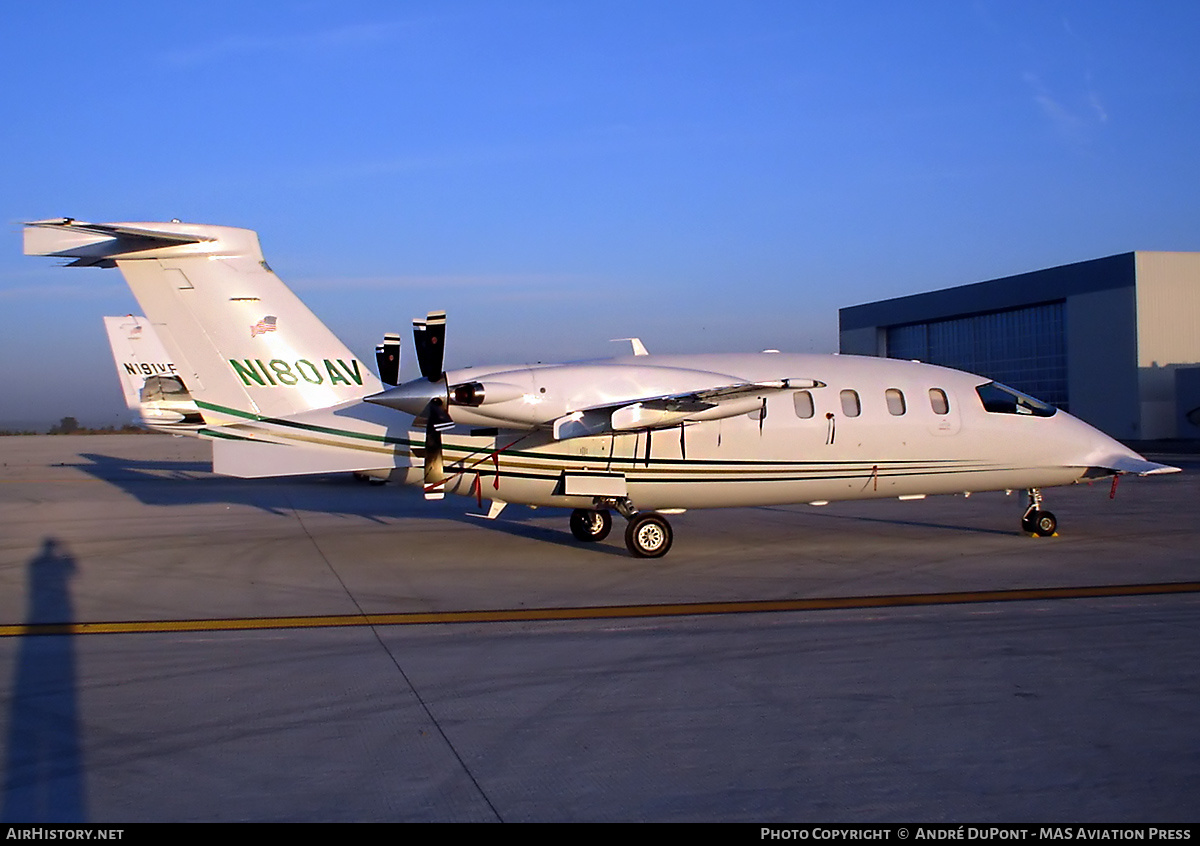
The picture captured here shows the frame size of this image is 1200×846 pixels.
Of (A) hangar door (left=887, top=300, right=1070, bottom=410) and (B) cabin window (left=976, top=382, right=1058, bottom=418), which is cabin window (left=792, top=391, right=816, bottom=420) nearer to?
(B) cabin window (left=976, top=382, right=1058, bottom=418)

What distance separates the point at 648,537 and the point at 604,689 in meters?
7.15

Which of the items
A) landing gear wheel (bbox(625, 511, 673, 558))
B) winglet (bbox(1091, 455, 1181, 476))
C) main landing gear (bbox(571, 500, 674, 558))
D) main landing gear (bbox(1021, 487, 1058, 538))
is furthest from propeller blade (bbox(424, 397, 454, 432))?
winglet (bbox(1091, 455, 1181, 476))

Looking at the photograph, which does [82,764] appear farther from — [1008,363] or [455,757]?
[1008,363]

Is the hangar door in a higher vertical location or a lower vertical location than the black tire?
higher

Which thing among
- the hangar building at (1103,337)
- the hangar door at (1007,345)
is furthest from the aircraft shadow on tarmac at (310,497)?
the hangar door at (1007,345)

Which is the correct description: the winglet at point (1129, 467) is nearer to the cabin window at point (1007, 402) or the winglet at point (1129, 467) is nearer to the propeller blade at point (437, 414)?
the cabin window at point (1007, 402)

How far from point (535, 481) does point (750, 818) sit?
33.4ft

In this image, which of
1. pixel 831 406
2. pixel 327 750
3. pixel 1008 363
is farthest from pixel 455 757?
pixel 1008 363

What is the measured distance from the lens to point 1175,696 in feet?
25.7

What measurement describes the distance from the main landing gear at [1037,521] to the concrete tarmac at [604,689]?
70cm

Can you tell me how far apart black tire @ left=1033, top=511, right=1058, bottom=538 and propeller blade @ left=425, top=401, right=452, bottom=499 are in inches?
384

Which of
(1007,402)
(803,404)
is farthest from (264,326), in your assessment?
(1007,402)

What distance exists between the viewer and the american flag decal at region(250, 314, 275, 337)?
15.0 meters

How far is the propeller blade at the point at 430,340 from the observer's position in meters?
13.5
